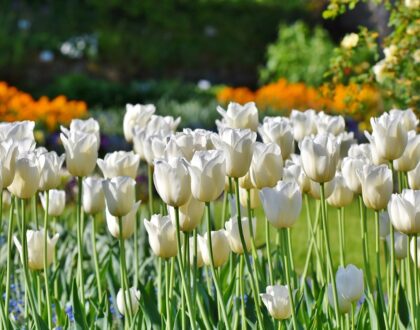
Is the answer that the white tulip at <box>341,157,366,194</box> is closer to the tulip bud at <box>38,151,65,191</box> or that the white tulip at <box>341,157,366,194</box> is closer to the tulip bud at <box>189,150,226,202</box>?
the tulip bud at <box>189,150,226,202</box>

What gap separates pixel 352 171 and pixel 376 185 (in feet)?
0.85

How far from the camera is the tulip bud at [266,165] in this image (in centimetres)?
240

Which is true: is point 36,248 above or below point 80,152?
below

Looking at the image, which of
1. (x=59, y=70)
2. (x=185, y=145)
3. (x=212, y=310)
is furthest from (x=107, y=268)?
(x=59, y=70)

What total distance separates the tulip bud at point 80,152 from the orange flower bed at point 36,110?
5.06 meters

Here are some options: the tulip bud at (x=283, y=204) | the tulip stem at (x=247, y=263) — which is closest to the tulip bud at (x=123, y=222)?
the tulip stem at (x=247, y=263)

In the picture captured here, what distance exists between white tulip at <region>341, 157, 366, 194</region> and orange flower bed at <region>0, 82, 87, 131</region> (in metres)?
5.29

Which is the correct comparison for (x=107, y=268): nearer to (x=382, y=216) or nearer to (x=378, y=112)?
(x=382, y=216)

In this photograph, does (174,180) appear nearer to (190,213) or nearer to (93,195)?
(190,213)

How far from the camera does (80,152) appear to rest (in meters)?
2.65

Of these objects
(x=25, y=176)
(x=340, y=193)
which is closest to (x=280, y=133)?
(x=340, y=193)

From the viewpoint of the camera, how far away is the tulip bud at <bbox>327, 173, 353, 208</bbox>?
290 centimetres

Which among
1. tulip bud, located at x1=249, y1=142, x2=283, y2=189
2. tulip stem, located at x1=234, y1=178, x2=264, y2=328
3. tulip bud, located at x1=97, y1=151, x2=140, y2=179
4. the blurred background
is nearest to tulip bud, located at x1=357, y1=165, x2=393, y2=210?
tulip bud, located at x1=249, y1=142, x2=283, y2=189

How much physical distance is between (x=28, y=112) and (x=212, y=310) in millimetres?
5252
